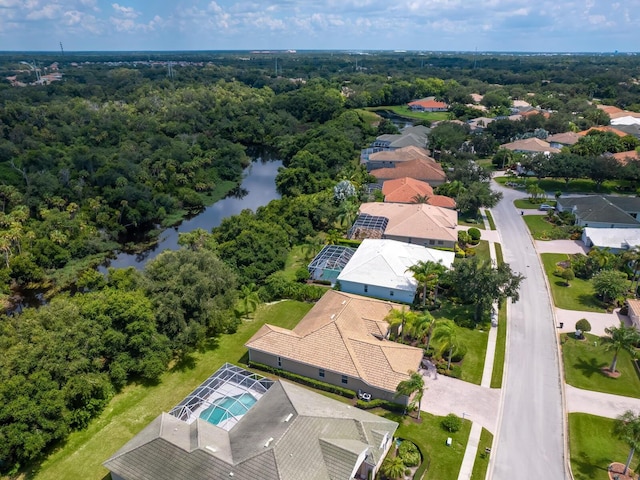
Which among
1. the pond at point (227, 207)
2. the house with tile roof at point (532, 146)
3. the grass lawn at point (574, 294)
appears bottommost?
the pond at point (227, 207)

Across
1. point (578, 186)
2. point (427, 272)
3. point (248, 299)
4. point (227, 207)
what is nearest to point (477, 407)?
point (427, 272)

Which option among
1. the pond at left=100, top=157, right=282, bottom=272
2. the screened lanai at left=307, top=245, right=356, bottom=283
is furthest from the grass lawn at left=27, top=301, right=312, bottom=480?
the pond at left=100, top=157, right=282, bottom=272

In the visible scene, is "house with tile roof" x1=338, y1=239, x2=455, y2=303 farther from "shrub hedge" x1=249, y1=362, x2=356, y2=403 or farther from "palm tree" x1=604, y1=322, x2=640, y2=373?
"palm tree" x1=604, y1=322, x2=640, y2=373

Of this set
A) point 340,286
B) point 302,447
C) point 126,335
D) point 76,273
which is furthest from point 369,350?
point 76,273

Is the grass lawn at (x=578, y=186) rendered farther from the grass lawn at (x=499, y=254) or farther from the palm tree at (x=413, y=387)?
the palm tree at (x=413, y=387)

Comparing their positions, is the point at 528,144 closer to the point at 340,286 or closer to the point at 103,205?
the point at 340,286

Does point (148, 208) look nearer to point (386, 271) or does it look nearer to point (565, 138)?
point (386, 271)

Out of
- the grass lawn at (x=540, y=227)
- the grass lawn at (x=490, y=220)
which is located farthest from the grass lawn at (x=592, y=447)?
the grass lawn at (x=490, y=220)
